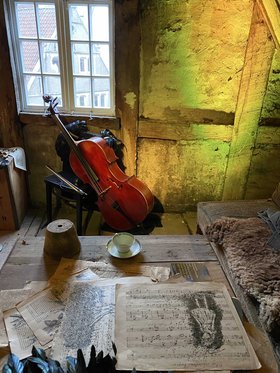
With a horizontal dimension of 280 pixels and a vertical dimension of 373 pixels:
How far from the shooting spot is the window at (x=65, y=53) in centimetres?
253

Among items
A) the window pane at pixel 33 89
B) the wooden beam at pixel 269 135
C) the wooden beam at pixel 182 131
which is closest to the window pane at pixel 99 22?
the window pane at pixel 33 89

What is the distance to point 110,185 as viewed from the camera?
250 centimetres

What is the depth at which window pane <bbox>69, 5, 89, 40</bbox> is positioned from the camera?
8.29ft

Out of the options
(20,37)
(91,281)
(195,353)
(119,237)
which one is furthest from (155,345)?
(20,37)

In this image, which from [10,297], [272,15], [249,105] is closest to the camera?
[10,297]

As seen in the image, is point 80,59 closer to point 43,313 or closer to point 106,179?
point 106,179

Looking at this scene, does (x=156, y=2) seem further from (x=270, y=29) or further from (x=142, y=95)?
(x=270, y=29)

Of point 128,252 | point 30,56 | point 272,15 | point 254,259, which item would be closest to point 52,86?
point 30,56

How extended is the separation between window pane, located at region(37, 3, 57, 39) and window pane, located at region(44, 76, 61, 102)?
327 millimetres

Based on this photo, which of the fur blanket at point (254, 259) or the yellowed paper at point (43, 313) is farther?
the fur blanket at point (254, 259)

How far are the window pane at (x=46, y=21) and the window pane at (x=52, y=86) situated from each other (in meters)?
0.33

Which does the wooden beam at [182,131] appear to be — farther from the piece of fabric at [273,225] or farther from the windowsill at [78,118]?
the piece of fabric at [273,225]

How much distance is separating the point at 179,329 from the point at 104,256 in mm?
528

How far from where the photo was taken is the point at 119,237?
4.99ft
